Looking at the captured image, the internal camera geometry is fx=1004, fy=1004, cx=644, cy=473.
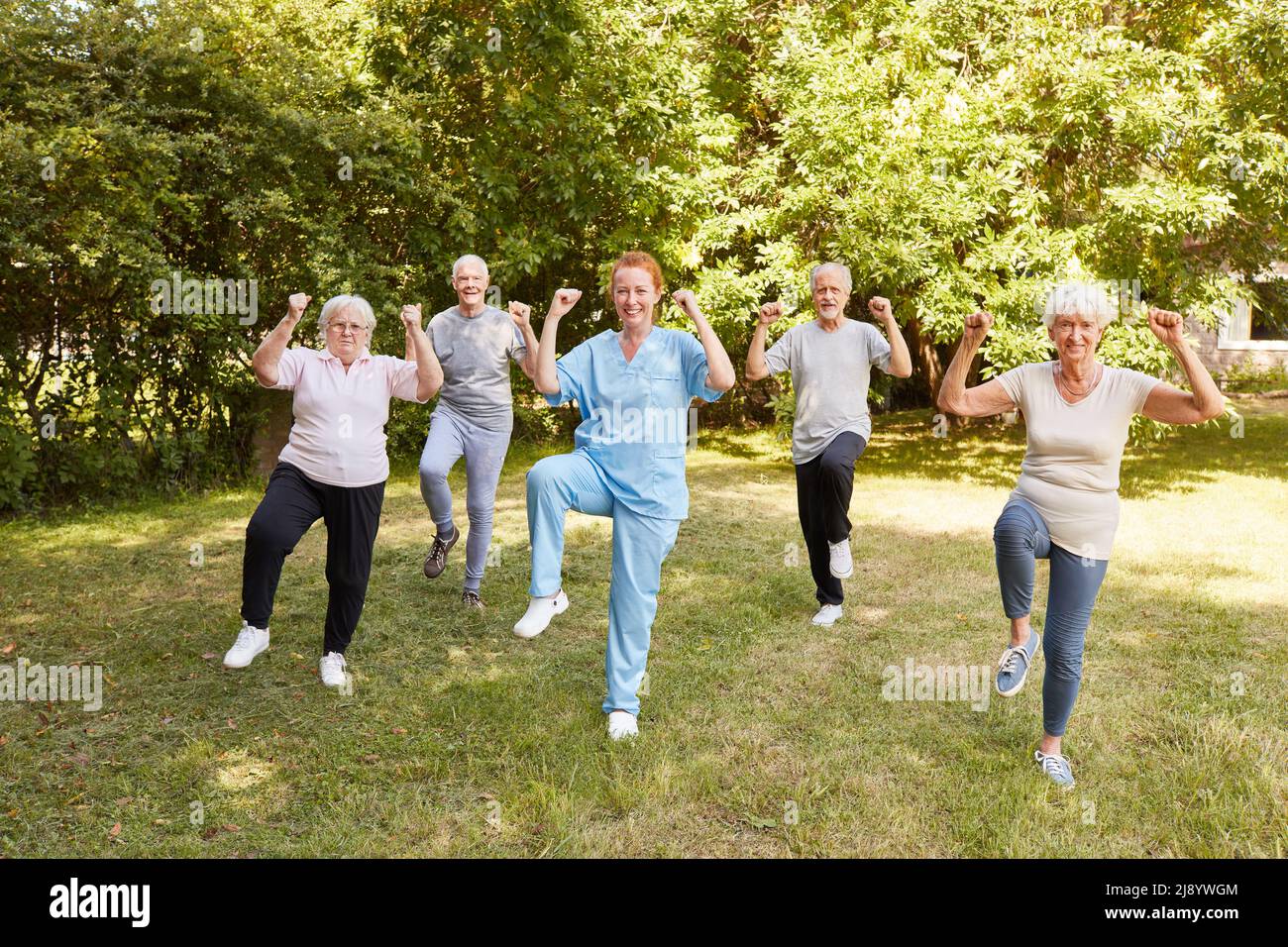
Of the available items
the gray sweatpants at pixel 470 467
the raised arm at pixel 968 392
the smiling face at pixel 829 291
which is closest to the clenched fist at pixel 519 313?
the gray sweatpants at pixel 470 467

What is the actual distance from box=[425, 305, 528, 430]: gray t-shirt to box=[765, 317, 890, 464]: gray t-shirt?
1765 mm

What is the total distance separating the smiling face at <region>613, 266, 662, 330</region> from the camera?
452 cm

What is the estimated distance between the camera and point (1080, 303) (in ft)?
12.9

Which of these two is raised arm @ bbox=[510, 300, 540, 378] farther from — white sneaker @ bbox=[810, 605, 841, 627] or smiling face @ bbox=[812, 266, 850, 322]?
white sneaker @ bbox=[810, 605, 841, 627]

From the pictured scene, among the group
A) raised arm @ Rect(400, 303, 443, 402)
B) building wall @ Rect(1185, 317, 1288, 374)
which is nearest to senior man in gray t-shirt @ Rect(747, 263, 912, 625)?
raised arm @ Rect(400, 303, 443, 402)

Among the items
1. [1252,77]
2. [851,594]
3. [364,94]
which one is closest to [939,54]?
[1252,77]

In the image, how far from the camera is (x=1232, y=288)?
11.8 meters

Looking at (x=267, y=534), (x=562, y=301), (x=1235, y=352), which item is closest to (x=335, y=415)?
(x=267, y=534)

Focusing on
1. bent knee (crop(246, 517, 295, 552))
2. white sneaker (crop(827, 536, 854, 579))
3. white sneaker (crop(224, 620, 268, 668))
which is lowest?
white sneaker (crop(224, 620, 268, 668))

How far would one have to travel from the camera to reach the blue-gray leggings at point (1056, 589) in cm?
397

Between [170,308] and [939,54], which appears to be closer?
[170,308]
